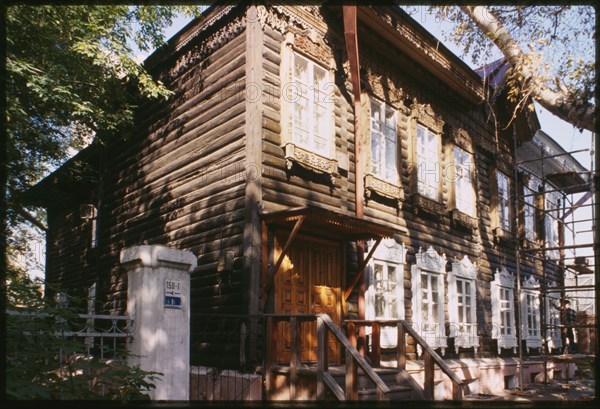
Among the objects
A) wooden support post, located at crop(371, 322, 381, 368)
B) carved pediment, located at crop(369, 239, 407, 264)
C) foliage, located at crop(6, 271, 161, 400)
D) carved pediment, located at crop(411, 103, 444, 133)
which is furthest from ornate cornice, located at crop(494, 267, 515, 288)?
foliage, located at crop(6, 271, 161, 400)

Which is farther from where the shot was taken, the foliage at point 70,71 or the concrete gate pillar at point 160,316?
the foliage at point 70,71

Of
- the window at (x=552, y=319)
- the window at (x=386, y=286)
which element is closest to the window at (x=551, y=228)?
the window at (x=552, y=319)

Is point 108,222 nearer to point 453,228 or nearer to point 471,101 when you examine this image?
point 453,228

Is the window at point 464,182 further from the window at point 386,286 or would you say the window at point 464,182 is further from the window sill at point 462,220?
the window at point 386,286

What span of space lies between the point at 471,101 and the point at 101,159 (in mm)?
10710

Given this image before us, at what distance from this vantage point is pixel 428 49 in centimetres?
1412

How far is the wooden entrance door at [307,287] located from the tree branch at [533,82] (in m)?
4.47

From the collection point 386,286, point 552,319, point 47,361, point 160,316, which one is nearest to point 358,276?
point 386,286

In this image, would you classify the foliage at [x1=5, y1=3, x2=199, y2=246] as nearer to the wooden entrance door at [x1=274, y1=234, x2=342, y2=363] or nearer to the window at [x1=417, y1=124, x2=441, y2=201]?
the wooden entrance door at [x1=274, y1=234, x2=342, y2=363]

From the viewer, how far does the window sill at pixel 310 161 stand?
984cm

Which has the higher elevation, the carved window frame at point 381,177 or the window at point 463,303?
the carved window frame at point 381,177

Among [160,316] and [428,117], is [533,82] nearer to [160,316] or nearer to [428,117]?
[428,117]

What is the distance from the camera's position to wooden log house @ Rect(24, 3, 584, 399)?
31.3ft

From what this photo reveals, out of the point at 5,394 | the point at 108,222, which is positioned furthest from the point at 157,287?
the point at 108,222
